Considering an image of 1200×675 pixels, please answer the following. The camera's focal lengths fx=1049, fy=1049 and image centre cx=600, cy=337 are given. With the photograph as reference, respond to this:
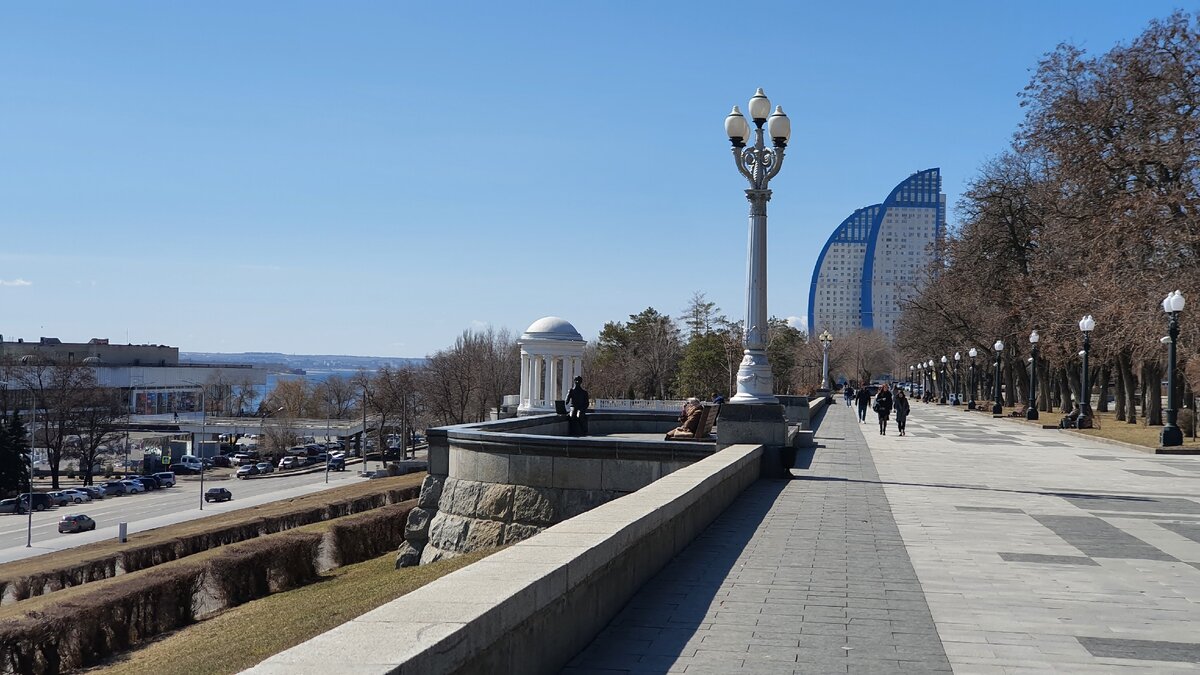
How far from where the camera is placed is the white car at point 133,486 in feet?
238

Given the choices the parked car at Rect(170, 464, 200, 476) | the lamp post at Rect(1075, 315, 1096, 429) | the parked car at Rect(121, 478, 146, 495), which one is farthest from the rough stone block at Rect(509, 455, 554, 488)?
the parked car at Rect(170, 464, 200, 476)

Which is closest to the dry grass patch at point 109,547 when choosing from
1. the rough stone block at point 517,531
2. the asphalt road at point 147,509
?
the asphalt road at point 147,509

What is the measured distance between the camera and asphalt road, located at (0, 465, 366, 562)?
46.2 meters

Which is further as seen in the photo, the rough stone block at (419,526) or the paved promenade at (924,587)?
the rough stone block at (419,526)

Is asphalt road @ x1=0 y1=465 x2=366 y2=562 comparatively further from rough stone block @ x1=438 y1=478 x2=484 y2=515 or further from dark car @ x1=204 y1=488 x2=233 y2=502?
rough stone block @ x1=438 y1=478 x2=484 y2=515

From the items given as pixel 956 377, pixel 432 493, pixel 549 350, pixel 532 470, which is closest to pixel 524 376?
pixel 549 350

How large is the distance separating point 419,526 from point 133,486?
203 ft

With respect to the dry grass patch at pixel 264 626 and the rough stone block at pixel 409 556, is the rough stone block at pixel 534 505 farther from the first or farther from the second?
the rough stone block at pixel 409 556

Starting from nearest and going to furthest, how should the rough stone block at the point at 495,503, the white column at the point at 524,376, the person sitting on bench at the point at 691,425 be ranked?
the rough stone block at the point at 495,503
the person sitting on bench at the point at 691,425
the white column at the point at 524,376

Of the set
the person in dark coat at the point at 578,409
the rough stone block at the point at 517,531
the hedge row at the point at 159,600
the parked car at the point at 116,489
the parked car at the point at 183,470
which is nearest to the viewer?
the rough stone block at the point at 517,531

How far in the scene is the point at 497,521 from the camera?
659 inches

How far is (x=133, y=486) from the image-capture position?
7344cm

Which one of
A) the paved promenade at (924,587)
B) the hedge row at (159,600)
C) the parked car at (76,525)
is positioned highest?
the paved promenade at (924,587)

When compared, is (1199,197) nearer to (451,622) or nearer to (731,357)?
(451,622)
